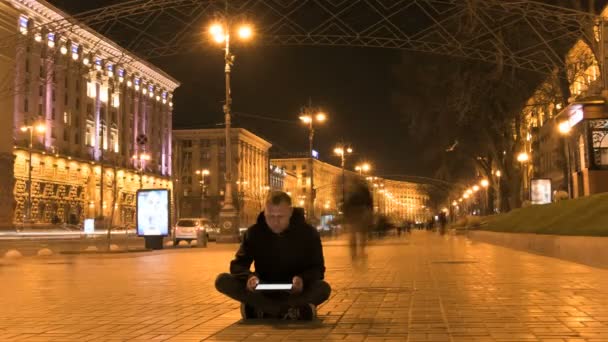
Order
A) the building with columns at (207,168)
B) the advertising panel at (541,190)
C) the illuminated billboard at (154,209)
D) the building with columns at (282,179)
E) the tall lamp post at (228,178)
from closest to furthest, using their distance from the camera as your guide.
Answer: the illuminated billboard at (154,209), the tall lamp post at (228,178), the advertising panel at (541,190), the building with columns at (207,168), the building with columns at (282,179)

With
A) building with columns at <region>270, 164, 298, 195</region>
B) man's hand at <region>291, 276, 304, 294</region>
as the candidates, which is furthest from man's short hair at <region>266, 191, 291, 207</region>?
building with columns at <region>270, 164, 298, 195</region>

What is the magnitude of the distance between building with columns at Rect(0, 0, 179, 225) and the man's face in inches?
1877

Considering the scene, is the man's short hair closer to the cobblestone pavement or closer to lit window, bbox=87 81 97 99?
the cobblestone pavement

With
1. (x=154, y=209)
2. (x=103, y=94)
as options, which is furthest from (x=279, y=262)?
(x=103, y=94)

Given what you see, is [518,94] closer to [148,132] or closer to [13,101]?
[13,101]

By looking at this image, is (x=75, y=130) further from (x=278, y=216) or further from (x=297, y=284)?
(x=297, y=284)

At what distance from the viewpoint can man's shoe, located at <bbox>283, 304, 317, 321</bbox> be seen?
23.8 ft

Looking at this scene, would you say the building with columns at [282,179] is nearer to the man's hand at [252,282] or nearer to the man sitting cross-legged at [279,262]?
the man sitting cross-legged at [279,262]

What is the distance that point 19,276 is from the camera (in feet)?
51.5

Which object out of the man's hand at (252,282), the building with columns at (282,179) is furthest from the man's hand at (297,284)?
the building with columns at (282,179)

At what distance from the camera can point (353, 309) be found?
8.51 meters

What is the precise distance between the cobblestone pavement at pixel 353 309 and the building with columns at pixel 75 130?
42449 millimetres

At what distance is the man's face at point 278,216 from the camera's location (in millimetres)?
6949

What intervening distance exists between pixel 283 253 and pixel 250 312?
2.91ft
